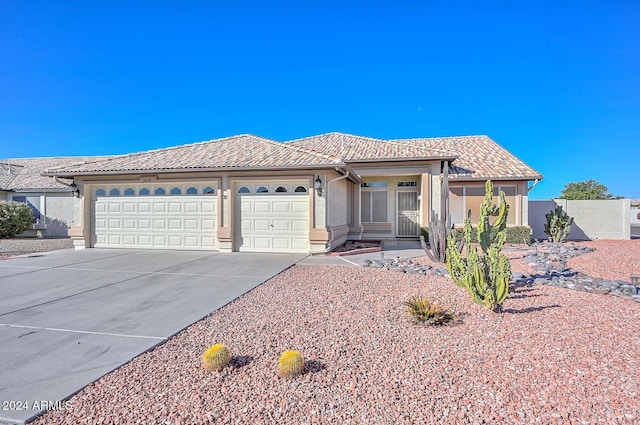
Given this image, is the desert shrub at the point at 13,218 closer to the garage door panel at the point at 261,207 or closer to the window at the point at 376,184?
the garage door panel at the point at 261,207

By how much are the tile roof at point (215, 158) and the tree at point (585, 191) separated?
3637 cm

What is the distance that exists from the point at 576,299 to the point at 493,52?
13.6 meters

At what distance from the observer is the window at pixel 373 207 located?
16391 mm

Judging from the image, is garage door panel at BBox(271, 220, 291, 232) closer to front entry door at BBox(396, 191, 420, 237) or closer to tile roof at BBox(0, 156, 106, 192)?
front entry door at BBox(396, 191, 420, 237)

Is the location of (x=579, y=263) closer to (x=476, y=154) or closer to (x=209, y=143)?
(x=476, y=154)

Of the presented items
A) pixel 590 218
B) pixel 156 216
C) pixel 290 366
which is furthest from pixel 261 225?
pixel 590 218

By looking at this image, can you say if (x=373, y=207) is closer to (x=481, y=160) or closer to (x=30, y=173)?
(x=481, y=160)

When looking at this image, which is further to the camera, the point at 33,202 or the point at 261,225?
the point at 33,202

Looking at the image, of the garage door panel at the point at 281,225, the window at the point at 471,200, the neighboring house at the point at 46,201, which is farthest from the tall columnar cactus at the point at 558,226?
the neighboring house at the point at 46,201

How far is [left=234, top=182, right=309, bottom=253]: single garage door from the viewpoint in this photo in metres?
11.5

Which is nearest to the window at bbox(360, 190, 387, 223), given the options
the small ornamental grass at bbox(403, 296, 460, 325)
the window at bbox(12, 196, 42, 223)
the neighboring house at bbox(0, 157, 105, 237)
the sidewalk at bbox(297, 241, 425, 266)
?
the sidewalk at bbox(297, 241, 425, 266)

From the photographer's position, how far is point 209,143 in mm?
15000

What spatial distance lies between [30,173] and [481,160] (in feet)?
97.2

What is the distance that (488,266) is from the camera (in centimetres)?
523
